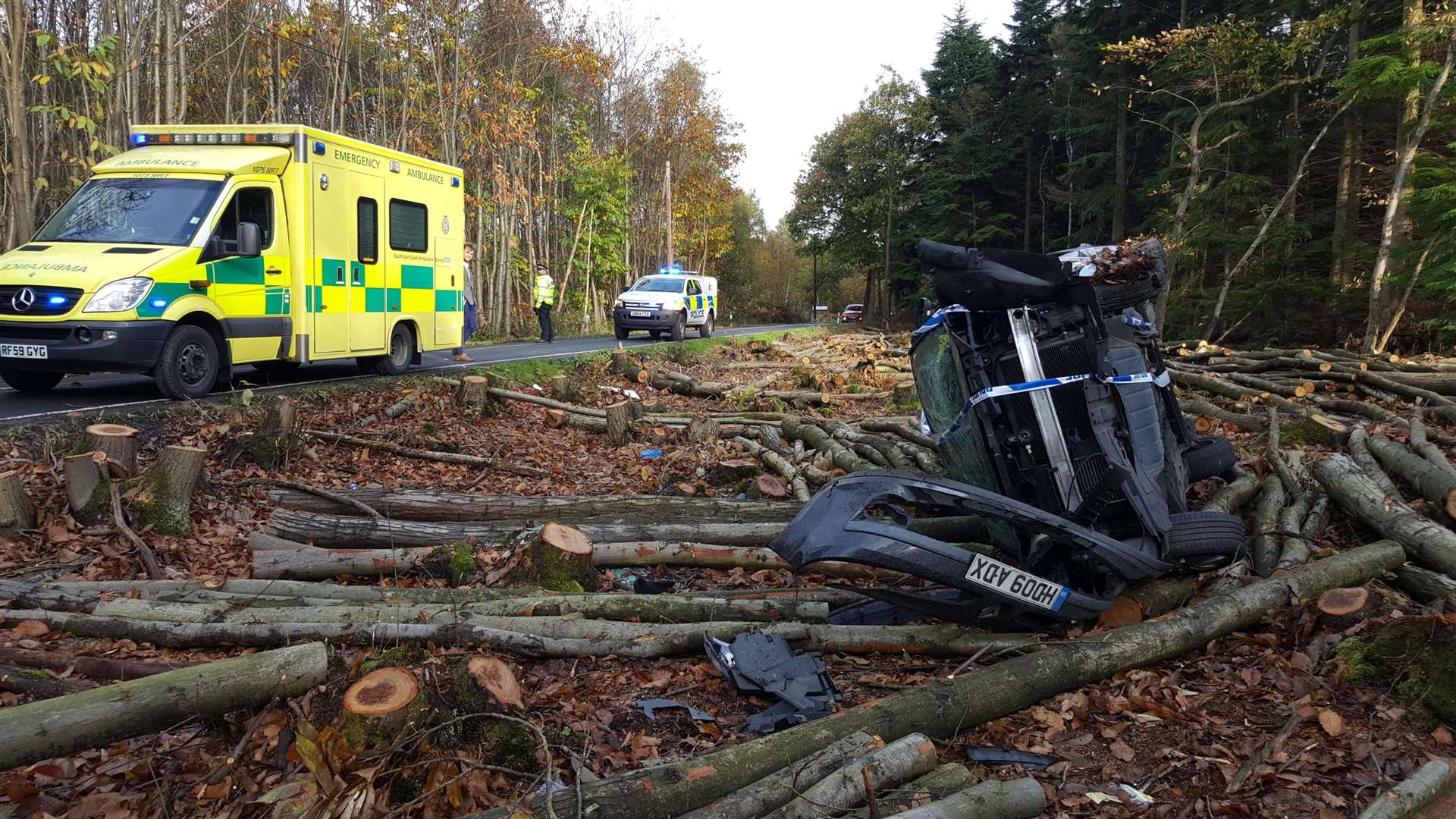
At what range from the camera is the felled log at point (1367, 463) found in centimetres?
601

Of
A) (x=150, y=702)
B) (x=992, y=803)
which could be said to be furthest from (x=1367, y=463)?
(x=150, y=702)

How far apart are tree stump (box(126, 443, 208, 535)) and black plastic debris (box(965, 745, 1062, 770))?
214 inches

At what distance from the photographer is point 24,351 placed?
26.7 ft

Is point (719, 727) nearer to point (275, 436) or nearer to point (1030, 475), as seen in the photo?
point (1030, 475)

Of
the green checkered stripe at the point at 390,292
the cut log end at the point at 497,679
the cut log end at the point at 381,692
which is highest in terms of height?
the green checkered stripe at the point at 390,292

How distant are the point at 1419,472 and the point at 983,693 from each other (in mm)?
4546

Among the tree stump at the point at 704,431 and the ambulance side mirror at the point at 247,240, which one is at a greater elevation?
the ambulance side mirror at the point at 247,240

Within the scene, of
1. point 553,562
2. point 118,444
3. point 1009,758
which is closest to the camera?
point 1009,758

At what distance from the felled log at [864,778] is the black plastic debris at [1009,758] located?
36 cm

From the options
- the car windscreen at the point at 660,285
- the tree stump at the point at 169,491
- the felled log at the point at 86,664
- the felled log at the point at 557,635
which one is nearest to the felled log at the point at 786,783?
the felled log at the point at 557,635

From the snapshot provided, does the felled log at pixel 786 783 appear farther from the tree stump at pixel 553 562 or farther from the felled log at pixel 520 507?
the felled log at pixel 520 507

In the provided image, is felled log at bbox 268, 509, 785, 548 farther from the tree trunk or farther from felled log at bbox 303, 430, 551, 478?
the tree trunk

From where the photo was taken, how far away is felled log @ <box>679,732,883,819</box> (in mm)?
2787

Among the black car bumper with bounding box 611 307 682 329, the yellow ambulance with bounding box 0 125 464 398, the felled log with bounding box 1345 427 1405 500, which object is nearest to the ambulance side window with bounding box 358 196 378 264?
the yellow ambulance with bounding box 0 125 464 398
